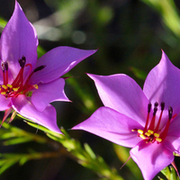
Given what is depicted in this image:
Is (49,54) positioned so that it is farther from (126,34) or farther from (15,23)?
(126,34)

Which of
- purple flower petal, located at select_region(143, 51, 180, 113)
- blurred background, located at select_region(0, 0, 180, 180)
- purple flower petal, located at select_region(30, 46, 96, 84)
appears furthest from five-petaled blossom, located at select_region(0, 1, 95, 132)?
blurred background, located at select_region(0, 0, 180, 180)

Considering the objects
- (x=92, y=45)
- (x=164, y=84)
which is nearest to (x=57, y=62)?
(x=164, y=84)

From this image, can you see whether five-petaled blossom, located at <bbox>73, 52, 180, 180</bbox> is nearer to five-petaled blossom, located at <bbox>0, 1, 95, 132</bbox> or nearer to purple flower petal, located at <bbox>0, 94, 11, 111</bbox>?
five-petaled blossom, located at <bbox>0, 1, 95, 132</bbox>

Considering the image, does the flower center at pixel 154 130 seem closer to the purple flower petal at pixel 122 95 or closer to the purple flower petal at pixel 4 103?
the purple flower petal at pixel 122 95

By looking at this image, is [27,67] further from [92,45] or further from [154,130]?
[92,45]

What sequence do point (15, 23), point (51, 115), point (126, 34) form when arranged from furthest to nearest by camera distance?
point (126, 34), point (15, 23), point (51, 115)

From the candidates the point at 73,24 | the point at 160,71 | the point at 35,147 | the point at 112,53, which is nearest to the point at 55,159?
the point at 35,147
